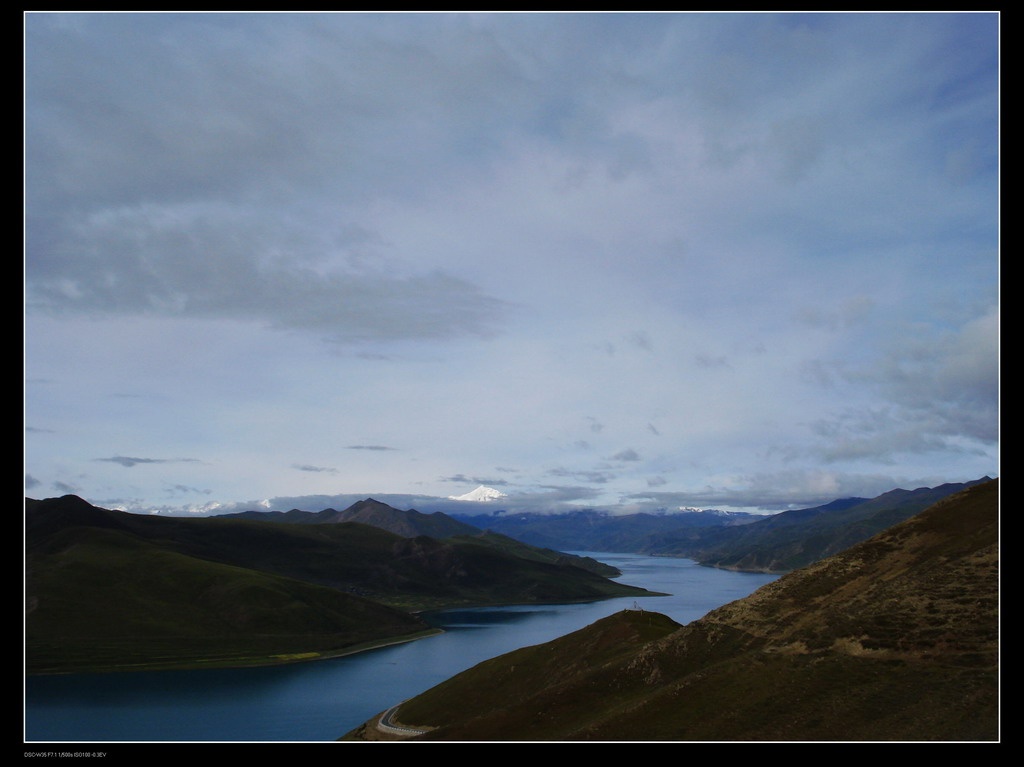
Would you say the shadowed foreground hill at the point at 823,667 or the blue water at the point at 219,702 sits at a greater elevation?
the shadowed foreground hill at the point at 823,667

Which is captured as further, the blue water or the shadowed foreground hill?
the blue water

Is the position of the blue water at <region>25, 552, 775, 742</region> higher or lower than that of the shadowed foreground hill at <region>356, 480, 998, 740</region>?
lower

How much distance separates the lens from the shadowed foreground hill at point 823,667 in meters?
59.2

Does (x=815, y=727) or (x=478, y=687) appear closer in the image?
(x=815, y=727)

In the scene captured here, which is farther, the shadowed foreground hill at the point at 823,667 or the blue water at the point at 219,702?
the blue water at the point at 219,702

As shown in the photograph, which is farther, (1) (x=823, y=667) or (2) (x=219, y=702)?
(2) (x=219, y=702)

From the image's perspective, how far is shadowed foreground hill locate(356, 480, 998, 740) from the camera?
A: 59188mm

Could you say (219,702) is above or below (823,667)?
below

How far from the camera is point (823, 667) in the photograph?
224 ft
